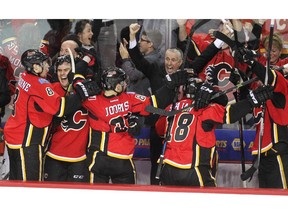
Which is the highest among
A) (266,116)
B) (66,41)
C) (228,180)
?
(66,41)

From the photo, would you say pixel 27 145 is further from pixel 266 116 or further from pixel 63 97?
pixel 266 116

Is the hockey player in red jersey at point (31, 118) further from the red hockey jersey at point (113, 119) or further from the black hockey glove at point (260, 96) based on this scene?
the black hockey glove at point (260, 96)

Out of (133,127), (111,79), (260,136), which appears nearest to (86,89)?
(111,79)

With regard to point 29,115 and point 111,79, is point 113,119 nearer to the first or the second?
point 111,79

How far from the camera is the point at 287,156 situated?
5367 mm

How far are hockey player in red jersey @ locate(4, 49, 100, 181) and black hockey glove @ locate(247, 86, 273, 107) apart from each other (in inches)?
40.7

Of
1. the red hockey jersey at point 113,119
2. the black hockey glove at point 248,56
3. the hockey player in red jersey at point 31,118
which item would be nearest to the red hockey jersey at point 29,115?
the hockey player in red jersey at point 31,118

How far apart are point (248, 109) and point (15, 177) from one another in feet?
5.42

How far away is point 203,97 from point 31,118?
119 cm

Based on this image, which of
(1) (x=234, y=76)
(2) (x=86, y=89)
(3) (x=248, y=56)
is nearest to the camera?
(3) (x=248, y=56)

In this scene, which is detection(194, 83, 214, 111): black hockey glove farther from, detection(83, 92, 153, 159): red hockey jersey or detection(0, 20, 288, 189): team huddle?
detection(83, 92, 153, 159): red hockey jersey

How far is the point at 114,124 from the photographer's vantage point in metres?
5.30

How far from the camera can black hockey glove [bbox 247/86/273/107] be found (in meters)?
4.91
